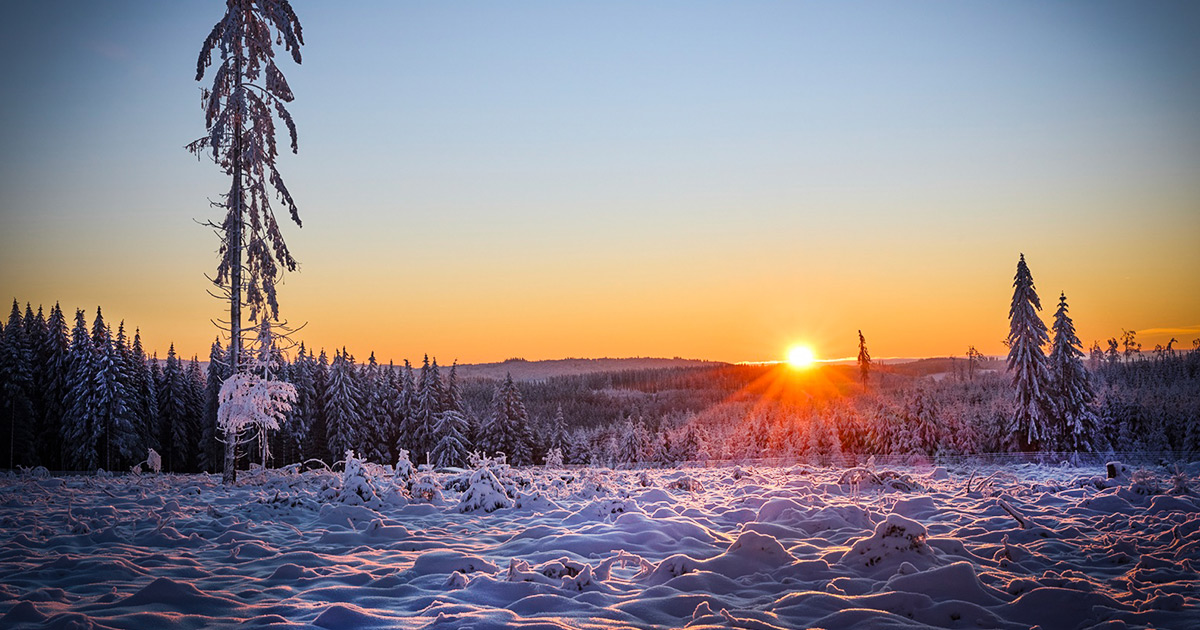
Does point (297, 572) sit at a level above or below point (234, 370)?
below

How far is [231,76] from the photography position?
14234mm

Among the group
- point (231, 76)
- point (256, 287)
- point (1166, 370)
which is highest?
point (231, 76)

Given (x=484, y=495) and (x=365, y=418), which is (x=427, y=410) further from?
(x=484, y=495)

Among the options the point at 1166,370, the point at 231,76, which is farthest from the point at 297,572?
the point at 1166,370

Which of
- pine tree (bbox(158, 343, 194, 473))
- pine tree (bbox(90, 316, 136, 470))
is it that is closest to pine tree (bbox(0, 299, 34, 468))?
pine tree (bbox(90, 316, 136, 470))

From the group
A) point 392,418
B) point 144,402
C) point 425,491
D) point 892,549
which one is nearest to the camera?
point 892,549

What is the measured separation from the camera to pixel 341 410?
49.7 meters

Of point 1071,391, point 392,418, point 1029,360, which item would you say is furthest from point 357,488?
point 392,418

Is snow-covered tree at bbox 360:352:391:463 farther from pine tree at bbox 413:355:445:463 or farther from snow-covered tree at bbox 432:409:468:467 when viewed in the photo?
snow-covered tree at bbox 432:409:468:467

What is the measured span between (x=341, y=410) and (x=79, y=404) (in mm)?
16011

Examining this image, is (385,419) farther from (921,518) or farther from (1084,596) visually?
A: (1084,596)

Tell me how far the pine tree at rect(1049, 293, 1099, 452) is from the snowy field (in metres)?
30.3

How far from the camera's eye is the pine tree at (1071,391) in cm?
3603

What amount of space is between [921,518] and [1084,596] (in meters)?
4.15
